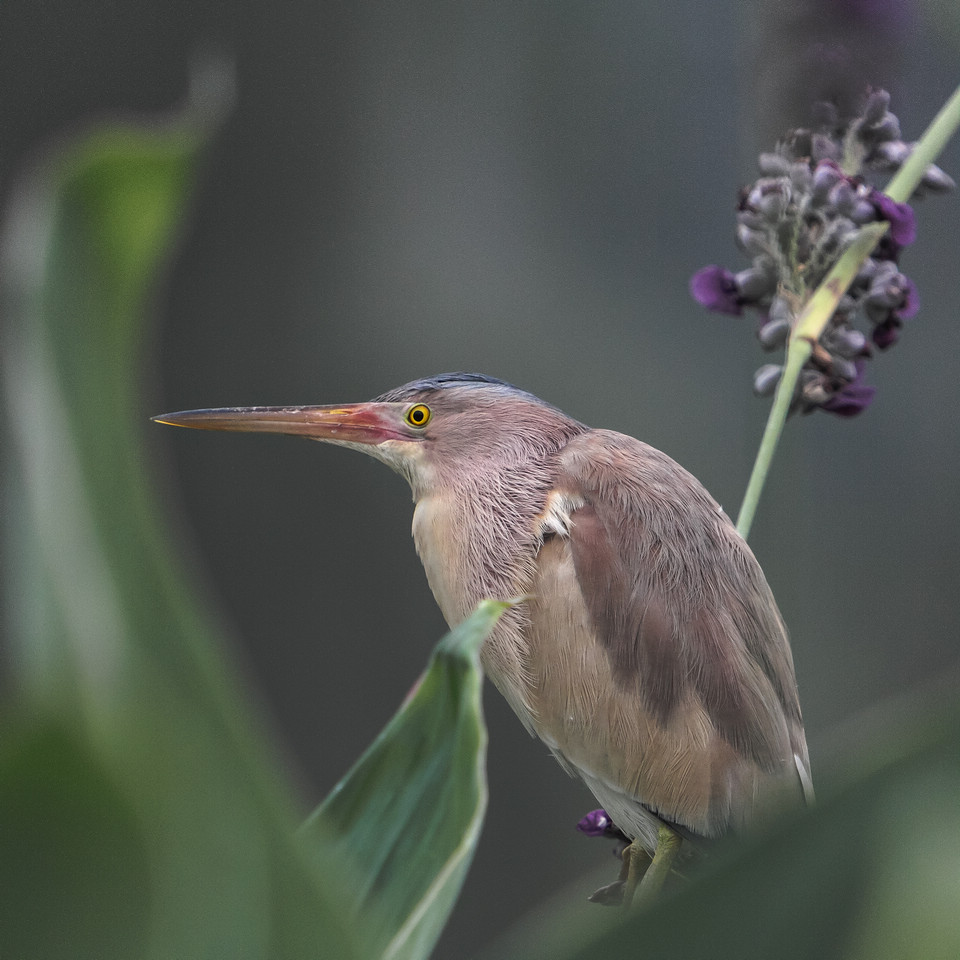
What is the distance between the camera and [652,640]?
1.20 feet

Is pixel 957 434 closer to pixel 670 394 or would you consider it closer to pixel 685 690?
pixel 670 394

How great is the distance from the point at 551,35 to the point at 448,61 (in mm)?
153

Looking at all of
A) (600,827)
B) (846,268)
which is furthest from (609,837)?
(846,268)

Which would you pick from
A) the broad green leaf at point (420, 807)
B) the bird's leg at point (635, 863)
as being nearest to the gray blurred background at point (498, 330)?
the bird's leg at point (635, 863)

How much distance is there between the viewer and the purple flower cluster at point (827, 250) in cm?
36

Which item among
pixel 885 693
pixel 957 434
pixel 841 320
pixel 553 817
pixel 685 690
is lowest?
pixel 553 817

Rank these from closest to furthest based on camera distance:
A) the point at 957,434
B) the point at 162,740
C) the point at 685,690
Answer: the point at 162,740, the point at 685,690, the point at 957,434

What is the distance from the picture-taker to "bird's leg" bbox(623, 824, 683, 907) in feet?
1.17

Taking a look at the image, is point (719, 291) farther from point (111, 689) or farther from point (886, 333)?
point (111, 689)

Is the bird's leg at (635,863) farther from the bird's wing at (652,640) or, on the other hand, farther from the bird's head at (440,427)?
the bird's head at (440,427)

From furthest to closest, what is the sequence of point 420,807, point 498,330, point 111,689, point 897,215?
point 498,330, point 897,215, point 420,807, point 111,689

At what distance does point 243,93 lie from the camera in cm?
131

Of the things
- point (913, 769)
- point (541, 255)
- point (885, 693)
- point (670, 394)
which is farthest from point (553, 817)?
point (913, 769)

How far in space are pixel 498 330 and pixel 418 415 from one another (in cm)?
101
